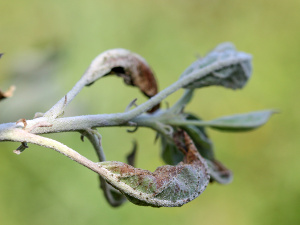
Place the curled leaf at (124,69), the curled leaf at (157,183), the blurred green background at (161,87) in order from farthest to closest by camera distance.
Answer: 1. the blurred green background at (161,87)
2. the curled leaf at (124,69)
3. the curled leaf at (157,183)

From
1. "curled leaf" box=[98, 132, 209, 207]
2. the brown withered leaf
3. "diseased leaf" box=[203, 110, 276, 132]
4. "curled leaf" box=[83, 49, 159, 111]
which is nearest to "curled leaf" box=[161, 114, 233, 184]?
"diseased leaf" box=[203, 110, 276, 132]

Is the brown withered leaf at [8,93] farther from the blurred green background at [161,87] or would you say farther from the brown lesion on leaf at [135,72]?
the blurred green background at [161,87]

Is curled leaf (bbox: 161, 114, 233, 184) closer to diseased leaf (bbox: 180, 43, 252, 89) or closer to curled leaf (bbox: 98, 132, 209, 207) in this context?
diseased leaf (bbox: 180, 43, 252, 89)

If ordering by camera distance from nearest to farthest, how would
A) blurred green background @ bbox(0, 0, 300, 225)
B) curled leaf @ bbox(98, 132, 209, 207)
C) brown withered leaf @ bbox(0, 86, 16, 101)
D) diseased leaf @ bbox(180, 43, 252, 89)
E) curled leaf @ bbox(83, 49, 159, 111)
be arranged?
brown withered leaf @ bbox(0, 86, 16, 101), curled leaf @ bbox(98, 132, 209, 207), curled leaf @ bbox(83, 49, 159, 111), diseased leaf @ bbox(180, 43, 252, 89), blurred green background @ bbox(0, 0, 300, 225)

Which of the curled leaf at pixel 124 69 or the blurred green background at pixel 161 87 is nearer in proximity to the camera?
the curled leaf at pixel 124 69

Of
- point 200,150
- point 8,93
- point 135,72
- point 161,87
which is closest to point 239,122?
point 200,150

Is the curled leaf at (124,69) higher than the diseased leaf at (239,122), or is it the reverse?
the curled leaf at (124,69)

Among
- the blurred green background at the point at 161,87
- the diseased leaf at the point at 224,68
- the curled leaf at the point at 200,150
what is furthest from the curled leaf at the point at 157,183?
the blurred green background at the point at 161,87
